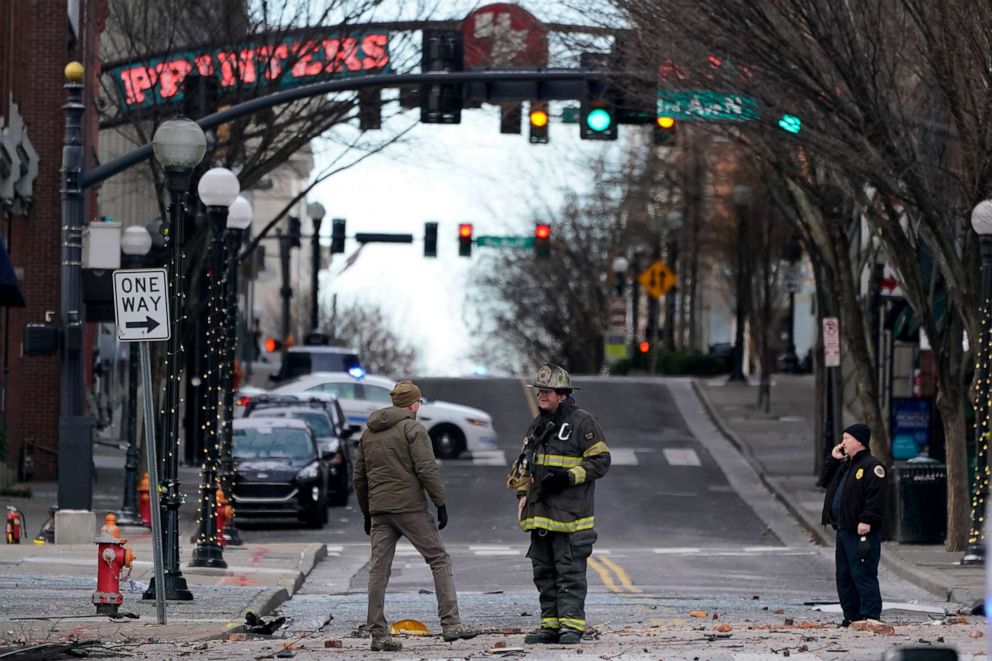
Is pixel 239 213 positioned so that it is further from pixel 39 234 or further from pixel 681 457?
pixel 681 457

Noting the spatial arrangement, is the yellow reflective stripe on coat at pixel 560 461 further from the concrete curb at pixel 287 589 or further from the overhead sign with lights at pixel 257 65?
the overhead sign with lights at pixel 257 65

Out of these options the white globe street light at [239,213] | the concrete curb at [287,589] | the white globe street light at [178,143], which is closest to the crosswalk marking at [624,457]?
the concrete curb at [287,589]

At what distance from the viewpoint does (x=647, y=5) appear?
821 inches

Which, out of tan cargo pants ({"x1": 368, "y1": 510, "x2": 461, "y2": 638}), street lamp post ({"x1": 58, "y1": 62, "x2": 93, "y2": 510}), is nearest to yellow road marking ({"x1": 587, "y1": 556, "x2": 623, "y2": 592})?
tan cargo pants ({"x1": 368, "y1": 510, "x2": 461, "y2": 638})

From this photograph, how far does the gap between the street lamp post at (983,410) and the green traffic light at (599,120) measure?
199 inches

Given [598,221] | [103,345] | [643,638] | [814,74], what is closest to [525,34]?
[814,74]

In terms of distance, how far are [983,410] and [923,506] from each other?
2.55 meters

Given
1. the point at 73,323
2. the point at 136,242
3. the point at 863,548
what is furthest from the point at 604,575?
the point at 136,242

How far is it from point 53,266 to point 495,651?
21307mm

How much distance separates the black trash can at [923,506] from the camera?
74.2 ft

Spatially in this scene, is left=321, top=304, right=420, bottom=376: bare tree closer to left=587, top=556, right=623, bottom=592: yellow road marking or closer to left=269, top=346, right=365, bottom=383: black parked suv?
left=269, top=346, right=365, bottom=383: black parked suv

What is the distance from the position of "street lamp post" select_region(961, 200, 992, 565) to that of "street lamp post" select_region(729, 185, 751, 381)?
711 inches

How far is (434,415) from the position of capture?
34625 mm

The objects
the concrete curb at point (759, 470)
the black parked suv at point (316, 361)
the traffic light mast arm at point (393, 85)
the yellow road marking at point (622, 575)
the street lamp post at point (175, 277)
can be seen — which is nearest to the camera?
the street lamp post at point (175, 277)
